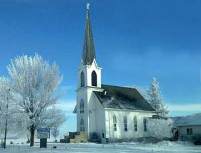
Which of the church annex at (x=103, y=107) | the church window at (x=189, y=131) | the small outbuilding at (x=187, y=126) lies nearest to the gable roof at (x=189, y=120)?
the small outbuilding at (x=187, y=126)

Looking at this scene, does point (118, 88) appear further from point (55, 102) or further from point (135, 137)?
point (55, 102)

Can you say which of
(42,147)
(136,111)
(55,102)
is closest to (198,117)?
(136,111)

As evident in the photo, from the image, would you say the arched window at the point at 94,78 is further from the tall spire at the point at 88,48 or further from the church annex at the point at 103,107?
the tall spire at the point at 88,48

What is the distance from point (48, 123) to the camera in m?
47.9

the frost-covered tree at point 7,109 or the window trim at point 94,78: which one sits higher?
the window trim at point 94,78

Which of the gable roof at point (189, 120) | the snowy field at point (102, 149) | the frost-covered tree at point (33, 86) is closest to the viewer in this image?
the snowy field at point (102, 149)

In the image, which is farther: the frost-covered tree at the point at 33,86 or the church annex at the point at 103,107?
the church annex at the point at 103,107

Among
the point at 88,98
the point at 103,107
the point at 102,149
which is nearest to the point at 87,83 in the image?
the point at 88,98

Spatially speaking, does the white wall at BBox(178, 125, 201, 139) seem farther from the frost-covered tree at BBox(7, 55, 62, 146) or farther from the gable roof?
the frost-covered tree at BBox(7, 55, 62, 146)

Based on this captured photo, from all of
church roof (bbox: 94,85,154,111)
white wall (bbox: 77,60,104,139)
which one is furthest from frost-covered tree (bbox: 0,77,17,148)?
white wall (bbox: 77,60,104,139)

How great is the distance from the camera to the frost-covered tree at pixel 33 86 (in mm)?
46875

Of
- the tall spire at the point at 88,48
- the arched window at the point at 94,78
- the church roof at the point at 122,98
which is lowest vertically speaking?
the church roof at the point at 122,98

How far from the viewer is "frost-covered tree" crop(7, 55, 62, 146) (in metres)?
46.9

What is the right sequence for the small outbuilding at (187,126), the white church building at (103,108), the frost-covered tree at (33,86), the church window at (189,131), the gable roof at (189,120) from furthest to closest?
the gable roof at (189,120) → the church window at (189,131) → the small outbuilding at (187,126) → the white church building at (103,108) → the frost-covered tree at (33,86)
